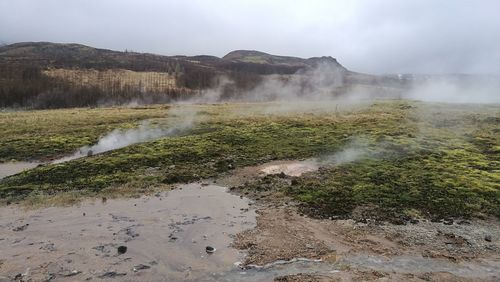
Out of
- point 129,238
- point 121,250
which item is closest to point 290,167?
point 129,238

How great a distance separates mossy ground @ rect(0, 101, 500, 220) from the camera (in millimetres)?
21562

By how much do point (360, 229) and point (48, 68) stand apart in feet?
455

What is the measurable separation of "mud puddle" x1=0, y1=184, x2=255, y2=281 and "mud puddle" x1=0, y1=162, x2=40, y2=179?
29.9 ft

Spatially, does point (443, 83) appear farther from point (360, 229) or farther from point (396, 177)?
point (360, 229)

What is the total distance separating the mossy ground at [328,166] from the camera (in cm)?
2156

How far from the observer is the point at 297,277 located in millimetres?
13734

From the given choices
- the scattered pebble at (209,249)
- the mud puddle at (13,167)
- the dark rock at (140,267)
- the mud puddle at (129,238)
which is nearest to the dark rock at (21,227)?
the mud puddle at (129,238)

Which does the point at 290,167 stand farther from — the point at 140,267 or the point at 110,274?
the point at 110,274

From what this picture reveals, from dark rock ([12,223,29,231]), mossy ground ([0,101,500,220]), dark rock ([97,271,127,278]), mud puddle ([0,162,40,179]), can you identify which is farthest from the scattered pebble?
mud puddle ([0,162,40,179])

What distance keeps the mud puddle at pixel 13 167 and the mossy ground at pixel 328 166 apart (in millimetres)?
2258

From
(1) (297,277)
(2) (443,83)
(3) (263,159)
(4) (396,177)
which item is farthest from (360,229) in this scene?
(2) (443,83)

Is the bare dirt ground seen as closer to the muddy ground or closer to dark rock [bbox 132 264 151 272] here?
the muddy ground

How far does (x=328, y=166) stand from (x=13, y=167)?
855 inches

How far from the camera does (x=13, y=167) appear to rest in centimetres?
3017
